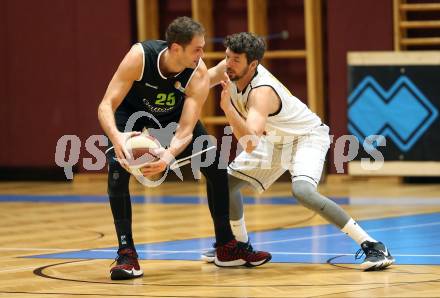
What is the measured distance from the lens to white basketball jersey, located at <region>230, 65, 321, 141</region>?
689 cm

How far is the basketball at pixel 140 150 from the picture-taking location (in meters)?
6.34

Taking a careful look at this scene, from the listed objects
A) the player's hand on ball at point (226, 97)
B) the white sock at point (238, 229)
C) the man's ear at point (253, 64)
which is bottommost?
the white sock at point (238, 229)

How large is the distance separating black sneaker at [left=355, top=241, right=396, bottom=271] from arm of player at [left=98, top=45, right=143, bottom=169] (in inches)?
63.4

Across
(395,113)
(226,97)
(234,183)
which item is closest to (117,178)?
(226,97)

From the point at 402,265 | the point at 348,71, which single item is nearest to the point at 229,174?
the point at 402,265

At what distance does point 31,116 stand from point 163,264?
7.58m

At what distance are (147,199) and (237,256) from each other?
4.69 m

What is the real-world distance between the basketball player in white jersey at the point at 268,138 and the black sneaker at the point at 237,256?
0.49 ft

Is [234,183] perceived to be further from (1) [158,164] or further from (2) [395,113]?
(2) [395,113]

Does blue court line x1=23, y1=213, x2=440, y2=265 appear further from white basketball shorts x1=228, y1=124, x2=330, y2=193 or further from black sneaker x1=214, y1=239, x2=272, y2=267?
white basketball shorts x1=228, y1=124, x2=330, y2=193

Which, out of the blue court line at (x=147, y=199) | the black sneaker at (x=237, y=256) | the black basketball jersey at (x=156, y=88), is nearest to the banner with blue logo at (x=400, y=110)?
the blue court line at (x=147, y=199)

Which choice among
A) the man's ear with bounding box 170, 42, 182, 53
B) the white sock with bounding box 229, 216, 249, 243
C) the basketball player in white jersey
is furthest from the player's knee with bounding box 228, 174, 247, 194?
the man's ear with bounding box 170, 42, 182, 53

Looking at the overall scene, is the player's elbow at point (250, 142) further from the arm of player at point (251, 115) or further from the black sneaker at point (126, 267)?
the black sneaker at point (126, 267)

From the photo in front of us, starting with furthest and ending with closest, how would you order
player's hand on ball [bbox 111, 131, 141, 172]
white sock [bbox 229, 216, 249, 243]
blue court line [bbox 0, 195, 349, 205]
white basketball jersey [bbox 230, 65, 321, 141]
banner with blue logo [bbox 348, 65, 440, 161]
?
1. banner with blue logo [bbox 348, 65, 440, 161]
2. blue court line [bbox 0, 195, 349, 205]
3. white sock [bbox 229, 216, 249, 243]
4. white basketball jersey [bbox 230, 65, 321, 141]
5. player's hand on ball [bbox 111, 131, 141, 172]
